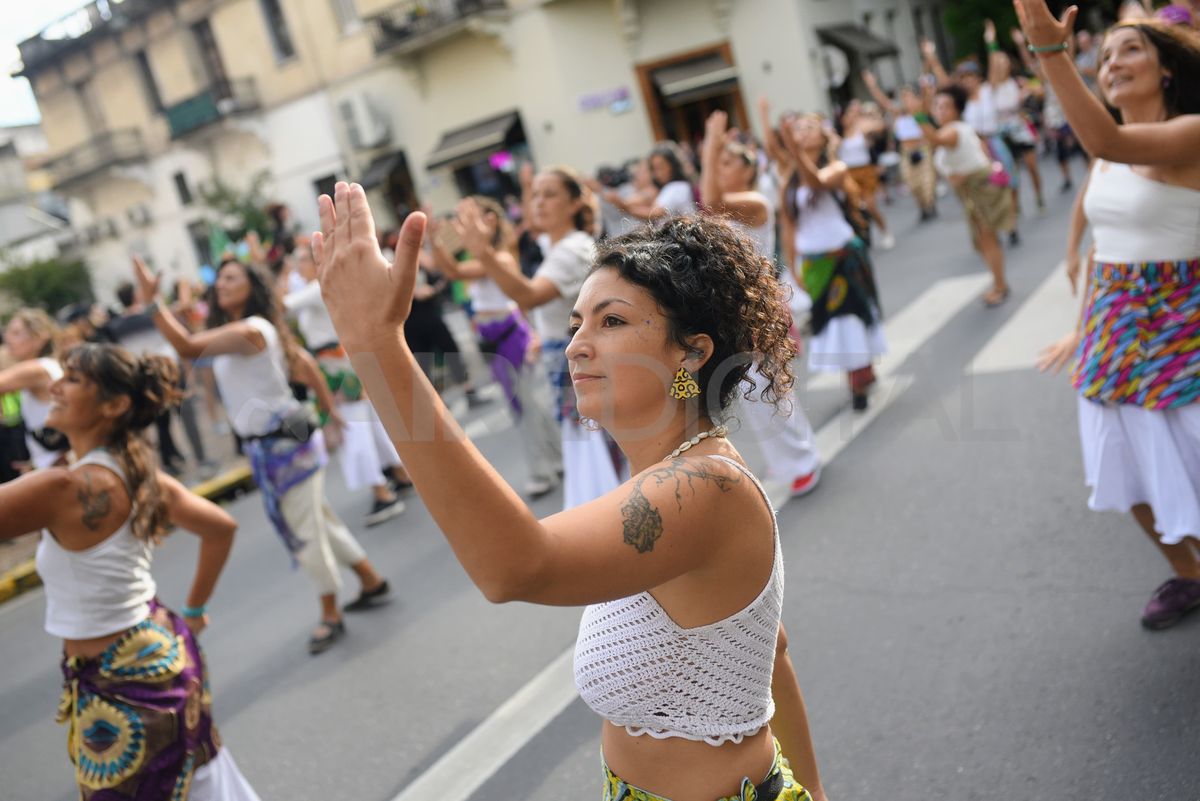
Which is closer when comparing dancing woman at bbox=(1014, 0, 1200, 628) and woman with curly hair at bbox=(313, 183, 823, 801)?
woman with curly hair at bbox=(313, 183, 823, 801)

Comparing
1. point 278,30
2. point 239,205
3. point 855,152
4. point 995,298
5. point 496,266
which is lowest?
point 995,298

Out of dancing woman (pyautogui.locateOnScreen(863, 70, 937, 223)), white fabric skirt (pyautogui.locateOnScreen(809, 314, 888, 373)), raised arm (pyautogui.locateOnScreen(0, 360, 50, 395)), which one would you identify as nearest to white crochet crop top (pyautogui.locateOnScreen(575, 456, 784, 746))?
raised arm (pyautogui.locateOnScreen(0, 360, 50, 395))

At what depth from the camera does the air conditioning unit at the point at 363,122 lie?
25.1 m

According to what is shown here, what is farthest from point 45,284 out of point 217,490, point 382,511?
point 382,511

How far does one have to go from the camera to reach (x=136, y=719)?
2.77 m

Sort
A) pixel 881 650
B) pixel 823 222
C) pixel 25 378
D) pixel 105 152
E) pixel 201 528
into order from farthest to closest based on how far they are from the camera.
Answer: pixel 105 152
pixel 823 222
pixel 25 378
pixel 881 650
pixel 201 528

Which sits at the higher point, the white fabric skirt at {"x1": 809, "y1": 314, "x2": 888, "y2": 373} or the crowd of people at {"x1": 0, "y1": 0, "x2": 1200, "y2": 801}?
the crowd of people at {"x1": 0, "y1": 0, "x2": 1200, "y2": 801}

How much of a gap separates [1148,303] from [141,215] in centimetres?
3230

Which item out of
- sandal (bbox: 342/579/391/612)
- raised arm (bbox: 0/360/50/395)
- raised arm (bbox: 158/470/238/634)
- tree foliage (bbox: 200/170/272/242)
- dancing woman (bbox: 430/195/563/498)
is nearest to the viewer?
raised arm (bbox: 158/470/238/634)

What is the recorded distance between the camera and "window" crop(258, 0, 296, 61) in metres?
25.9

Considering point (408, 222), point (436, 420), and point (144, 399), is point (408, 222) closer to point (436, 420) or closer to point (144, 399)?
point (436, 420)

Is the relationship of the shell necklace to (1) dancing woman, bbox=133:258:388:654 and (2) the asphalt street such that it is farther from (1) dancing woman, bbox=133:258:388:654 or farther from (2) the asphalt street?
(1) dancing woman, bbox=133:258:388:654

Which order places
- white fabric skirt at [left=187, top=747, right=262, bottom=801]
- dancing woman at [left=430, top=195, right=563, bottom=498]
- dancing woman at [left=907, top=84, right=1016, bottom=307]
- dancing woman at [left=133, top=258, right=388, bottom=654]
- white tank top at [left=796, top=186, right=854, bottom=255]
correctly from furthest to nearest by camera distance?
dancing woman at [left=907, top=84, right=1016, bottom=307] < dancing woman at [left=430, top=195, right=563, bottom=498] < white tank top at [left=796, top=186, right=854, bottom=255] < dancing woman at [left=133, top=258, right=388, bottom=654] < white fabric skirt at [left=187, top=747, right=262, bottom=801]

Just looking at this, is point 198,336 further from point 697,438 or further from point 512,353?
point 697,438
